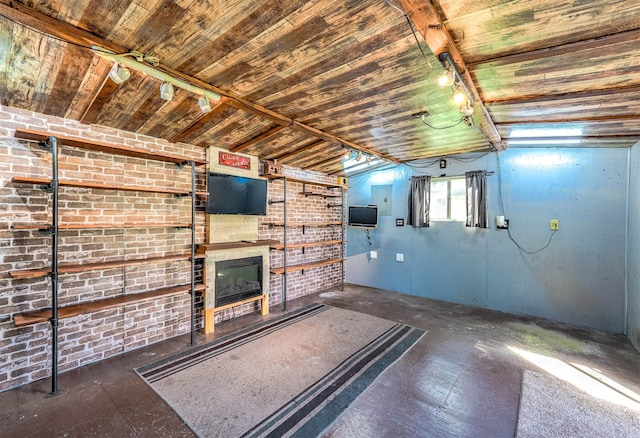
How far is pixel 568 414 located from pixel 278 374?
2.32 meters

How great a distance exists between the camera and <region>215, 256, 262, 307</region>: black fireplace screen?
3641 millimetres

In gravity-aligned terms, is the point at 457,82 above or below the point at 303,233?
above

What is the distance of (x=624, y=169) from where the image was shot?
361 cm

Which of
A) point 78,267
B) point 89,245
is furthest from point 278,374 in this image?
point 89,245

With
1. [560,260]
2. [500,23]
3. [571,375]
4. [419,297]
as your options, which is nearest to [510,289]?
[560,260]

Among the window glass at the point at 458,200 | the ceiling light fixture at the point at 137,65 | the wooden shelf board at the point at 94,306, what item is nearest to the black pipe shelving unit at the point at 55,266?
the wooden shelf board at the point at 94,306

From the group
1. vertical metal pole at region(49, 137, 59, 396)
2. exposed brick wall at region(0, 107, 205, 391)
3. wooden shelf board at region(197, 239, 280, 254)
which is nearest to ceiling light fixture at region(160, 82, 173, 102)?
vertical metal pole at region(49, 137, 59, 396)

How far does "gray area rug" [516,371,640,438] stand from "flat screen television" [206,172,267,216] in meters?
3.54

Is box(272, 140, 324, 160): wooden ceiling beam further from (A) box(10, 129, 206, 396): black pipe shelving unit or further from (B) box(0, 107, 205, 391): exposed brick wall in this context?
(A) box(10, 129, 206, 396): black pipe shelving unit

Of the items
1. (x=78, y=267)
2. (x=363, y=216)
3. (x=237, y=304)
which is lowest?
(x=237, y=304)

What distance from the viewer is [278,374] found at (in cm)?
261

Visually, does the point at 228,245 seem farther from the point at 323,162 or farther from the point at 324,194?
the point at 324,194

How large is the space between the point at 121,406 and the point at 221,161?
2765 millimetres

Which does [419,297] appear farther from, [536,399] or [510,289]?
[536,399]
